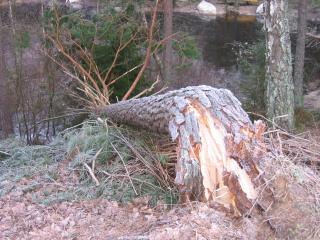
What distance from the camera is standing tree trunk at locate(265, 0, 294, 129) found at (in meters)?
7.82

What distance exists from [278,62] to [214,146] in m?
4.50

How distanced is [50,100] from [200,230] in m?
8.71

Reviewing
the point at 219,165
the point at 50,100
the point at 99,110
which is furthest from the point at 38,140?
the point at 219,165

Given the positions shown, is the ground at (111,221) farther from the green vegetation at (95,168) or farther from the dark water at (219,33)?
the dark water at (219,33)

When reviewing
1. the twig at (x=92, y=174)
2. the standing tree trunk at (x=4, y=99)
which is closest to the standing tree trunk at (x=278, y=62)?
the twig at (x=92, y=174)

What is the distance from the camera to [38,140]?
35.8 ft

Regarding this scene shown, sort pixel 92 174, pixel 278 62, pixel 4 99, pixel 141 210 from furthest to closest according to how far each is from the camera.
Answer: pixel 4 99 < pixel 278 62 < pixel 92 174 < pixel 141 210

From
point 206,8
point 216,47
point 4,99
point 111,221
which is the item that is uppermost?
point 206,8

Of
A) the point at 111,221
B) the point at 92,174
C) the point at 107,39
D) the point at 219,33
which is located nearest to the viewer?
the point at 111,221

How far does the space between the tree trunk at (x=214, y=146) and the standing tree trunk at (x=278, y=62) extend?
3.78 m

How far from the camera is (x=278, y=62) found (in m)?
8.10

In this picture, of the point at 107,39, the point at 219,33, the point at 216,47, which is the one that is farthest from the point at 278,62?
the point at 219,33

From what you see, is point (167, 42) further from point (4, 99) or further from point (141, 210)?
point (141, 210)

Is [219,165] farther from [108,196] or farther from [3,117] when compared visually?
[3,117]
